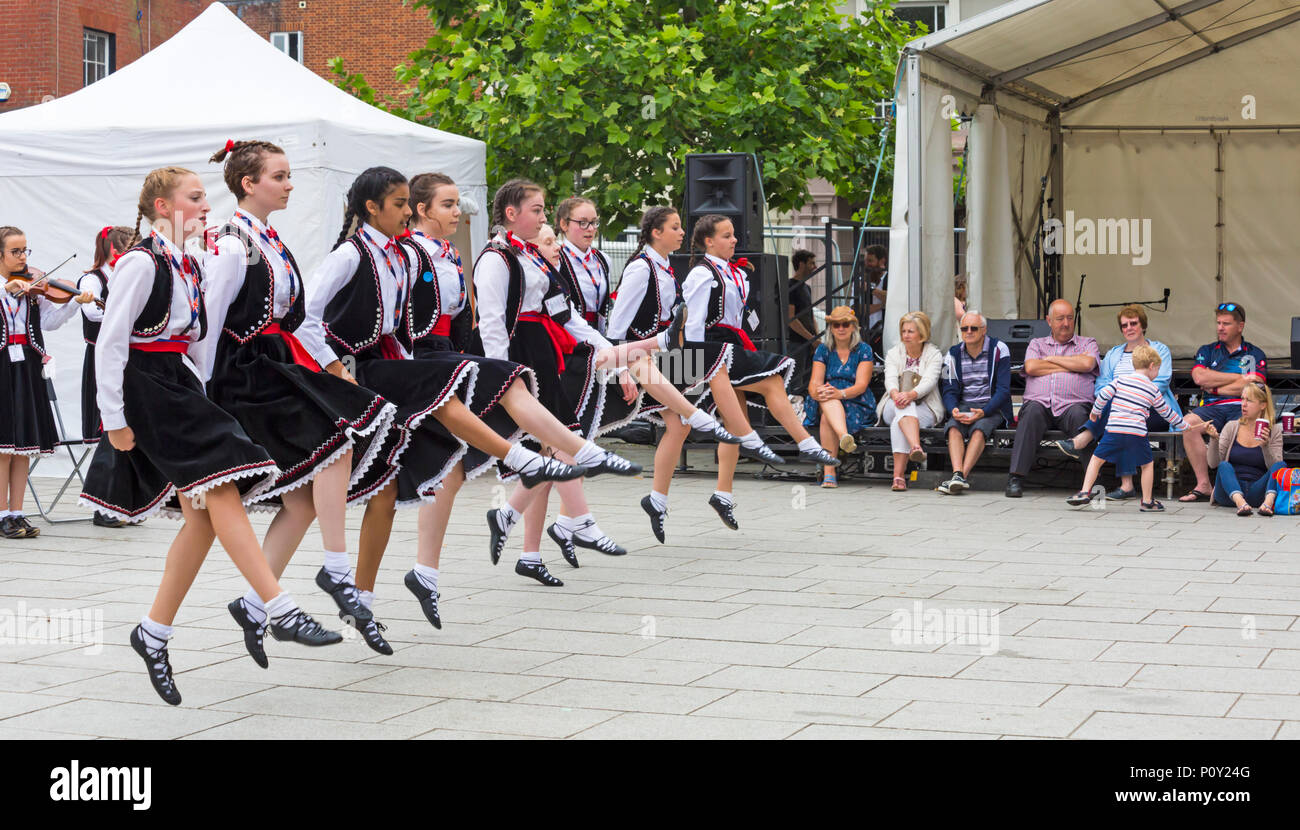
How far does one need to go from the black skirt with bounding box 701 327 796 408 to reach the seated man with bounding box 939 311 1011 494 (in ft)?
9.79

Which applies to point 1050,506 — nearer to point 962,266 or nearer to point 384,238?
point 962,266

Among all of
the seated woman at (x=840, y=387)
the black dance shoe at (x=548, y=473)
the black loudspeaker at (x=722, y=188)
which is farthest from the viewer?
the black loudspeaker at (x=722, y=188)

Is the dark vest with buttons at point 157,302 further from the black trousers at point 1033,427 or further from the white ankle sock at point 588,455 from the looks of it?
the black trousers at point 1033,427

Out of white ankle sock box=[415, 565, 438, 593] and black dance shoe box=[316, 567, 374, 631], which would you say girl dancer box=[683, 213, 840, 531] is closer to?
white ankle sock box=[415, 565, 438, 593]

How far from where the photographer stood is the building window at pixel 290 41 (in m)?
31.1

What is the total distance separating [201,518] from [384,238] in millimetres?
1334

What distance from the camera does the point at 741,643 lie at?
18.9ft

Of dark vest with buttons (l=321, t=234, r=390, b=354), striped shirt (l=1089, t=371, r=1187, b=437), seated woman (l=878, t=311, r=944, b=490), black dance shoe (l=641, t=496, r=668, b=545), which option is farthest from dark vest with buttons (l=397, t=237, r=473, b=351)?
seated woman (l=878, t=311, r=944, b=490)

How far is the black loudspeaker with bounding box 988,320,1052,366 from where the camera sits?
12602 millimetres

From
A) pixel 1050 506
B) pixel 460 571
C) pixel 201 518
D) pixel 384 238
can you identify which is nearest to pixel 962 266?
pixel 1050 506

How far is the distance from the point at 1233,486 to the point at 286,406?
6.98m

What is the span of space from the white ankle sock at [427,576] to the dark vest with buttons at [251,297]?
4.38 ft

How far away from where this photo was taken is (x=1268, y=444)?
9.81 metres

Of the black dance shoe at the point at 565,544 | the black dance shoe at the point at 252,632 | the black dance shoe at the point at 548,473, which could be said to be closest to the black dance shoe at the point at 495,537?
the black dance shoe at the point at 565,544
